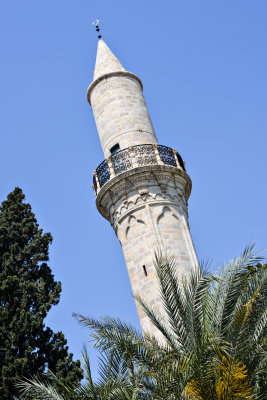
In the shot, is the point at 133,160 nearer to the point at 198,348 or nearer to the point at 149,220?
the point at 149,220

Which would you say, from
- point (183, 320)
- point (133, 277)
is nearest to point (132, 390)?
point (183, 320)

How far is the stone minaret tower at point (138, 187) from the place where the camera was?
1355cm

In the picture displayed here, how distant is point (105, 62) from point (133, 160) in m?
4.52

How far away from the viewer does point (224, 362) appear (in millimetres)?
8578

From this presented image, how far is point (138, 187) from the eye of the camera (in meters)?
14.6

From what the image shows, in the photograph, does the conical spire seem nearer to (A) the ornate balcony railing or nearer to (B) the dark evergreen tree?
(A) the ornate balcony railing

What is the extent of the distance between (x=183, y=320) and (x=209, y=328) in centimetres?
43

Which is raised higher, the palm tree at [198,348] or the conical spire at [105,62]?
the conical spire at [105,62]

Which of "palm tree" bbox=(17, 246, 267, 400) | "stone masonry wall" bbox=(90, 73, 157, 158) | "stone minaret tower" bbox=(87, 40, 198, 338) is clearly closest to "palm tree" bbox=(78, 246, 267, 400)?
"palm tree" bbox=(17, 246, 267, 400)

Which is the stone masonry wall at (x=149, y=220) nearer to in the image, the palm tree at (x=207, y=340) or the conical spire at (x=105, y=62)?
the palm tree at (x=207, y=340)

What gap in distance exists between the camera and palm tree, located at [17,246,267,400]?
821 cm

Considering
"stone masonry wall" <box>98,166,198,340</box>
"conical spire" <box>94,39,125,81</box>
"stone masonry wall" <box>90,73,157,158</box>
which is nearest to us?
"stone masonry wall" <box>98,166,198,340</box>

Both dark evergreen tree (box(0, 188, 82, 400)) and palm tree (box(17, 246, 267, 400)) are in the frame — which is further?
dark evergreen tree (box(0, 188, 82, 400))

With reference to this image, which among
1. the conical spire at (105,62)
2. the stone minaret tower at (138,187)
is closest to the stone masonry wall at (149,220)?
the stone minaret tower at (138,187)
